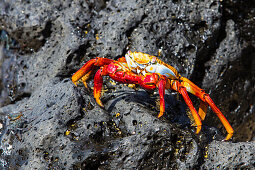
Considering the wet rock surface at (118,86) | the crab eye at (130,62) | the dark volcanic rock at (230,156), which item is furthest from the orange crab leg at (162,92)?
the dark volcanic rock at (230,156)

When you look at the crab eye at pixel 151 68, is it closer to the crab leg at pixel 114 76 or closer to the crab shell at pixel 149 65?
the crab shell at pixel 149 65

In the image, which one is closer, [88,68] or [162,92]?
[162,92]

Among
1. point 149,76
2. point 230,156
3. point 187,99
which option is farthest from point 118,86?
point 230,156

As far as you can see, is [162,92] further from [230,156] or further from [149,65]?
[230,156]

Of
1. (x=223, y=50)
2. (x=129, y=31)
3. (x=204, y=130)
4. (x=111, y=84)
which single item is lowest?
(x=204, y=130)

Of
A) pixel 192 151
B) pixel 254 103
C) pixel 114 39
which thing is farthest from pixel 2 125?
pixel 254 103

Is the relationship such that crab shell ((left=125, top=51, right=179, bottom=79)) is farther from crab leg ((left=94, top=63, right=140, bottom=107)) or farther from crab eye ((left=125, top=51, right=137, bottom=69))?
crab leg ((left=94, top=63, right=140, bottom=107))

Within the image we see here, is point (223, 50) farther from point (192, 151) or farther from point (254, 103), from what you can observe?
point (192, 151)

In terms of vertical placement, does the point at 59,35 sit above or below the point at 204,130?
above
